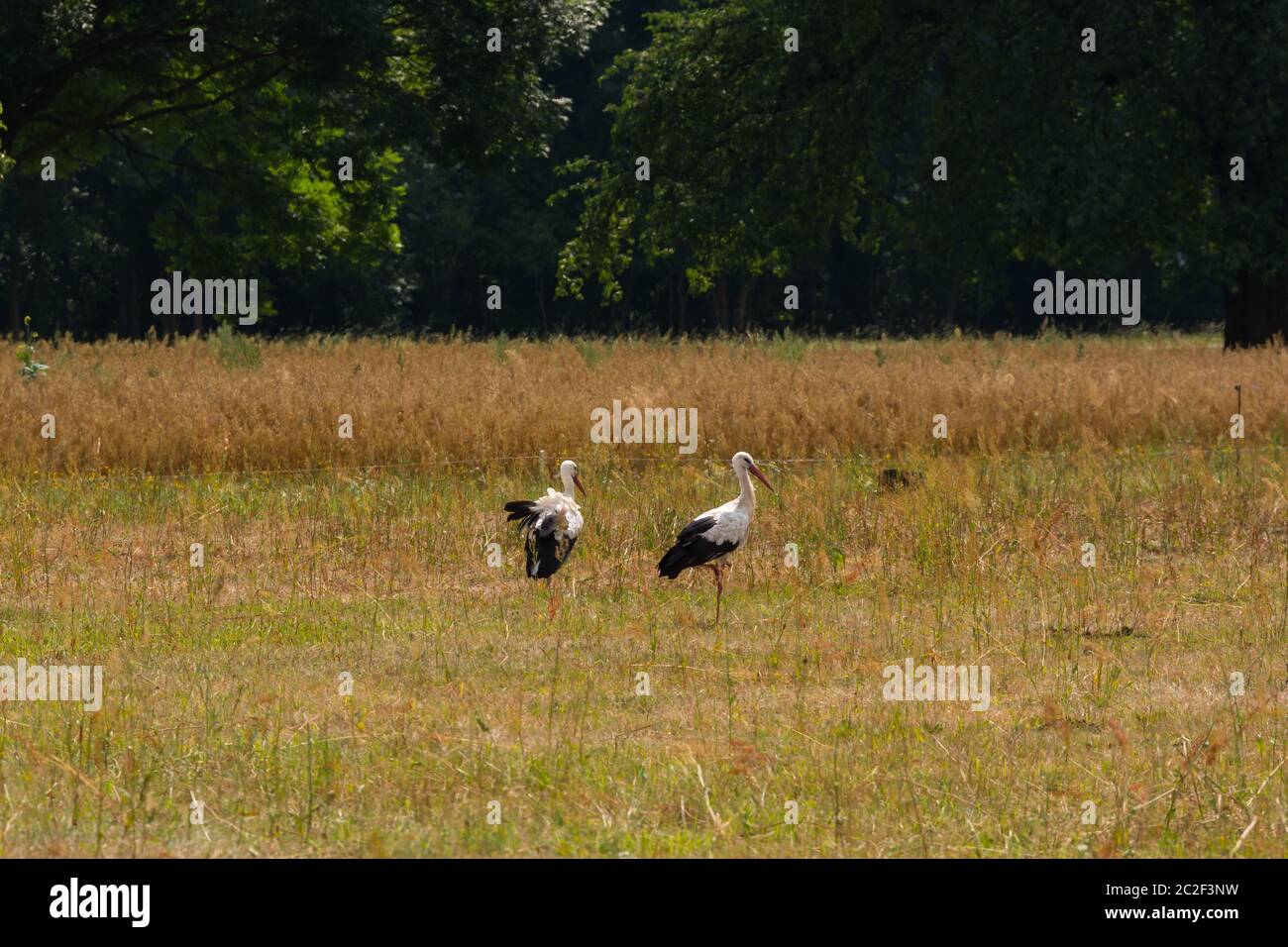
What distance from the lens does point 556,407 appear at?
1695 cm

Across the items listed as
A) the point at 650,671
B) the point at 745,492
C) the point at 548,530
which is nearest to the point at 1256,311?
the point at 745,492

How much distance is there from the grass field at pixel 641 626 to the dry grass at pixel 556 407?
67 millimetres

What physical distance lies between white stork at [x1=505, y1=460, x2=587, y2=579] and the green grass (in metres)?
0.25

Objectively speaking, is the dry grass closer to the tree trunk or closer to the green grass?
the green grass

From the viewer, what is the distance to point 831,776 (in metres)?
6.28

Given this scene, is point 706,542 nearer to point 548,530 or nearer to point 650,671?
point 548,530

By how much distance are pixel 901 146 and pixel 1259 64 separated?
42233mm

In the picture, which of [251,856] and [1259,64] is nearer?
[251,856]

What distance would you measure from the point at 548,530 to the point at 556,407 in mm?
6849

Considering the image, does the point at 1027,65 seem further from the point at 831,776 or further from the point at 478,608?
the point at 831,776

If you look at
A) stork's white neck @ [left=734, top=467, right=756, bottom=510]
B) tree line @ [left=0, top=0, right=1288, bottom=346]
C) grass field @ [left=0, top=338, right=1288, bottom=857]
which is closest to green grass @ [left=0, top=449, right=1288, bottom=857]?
grass field @ [left=0, top=338, right=1288, bottom=857]

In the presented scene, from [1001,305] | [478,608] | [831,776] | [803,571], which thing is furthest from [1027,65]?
[1001,305]

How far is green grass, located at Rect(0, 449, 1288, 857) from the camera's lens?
228 inches

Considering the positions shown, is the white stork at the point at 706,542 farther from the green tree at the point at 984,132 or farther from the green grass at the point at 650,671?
the green tree at the point at 984,132
